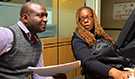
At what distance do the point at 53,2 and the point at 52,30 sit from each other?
1.14 feet

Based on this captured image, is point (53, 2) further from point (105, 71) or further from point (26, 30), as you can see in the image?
point (105, 71)

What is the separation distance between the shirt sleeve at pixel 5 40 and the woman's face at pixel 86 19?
103 centimetres

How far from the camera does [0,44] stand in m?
1.57

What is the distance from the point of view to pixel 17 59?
168 centimetres

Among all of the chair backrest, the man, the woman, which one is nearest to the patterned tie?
the man

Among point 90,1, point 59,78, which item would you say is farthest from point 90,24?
point 90,1

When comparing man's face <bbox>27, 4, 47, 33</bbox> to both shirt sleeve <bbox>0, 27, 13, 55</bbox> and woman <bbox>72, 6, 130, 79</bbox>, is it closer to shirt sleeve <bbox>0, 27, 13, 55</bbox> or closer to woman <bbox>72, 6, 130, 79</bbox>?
shirt sleeve <bbox>0, 27, 13, 55</bbox>

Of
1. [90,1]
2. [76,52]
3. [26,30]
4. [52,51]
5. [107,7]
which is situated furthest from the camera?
[107,7]

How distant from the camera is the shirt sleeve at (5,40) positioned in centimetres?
158

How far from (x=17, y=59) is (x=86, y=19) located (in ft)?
3.39

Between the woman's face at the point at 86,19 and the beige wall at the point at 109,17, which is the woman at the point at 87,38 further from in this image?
the beige wall at the point at 109,17

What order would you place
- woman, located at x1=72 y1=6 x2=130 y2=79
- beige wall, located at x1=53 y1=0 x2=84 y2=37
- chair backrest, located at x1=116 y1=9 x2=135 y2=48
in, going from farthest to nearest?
beige wall, located at x1=53 y1=0 x2=84 y2=37 → woman, located at x1=72 y1=6 x2=130 y2=79 → chair backrest, located at x1=116 y1=9 x2=135 y2=48

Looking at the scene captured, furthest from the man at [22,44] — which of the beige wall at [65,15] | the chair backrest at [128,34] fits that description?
the beige wall at [65,15]

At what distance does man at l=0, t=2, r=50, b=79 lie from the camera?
1619 millimetres
